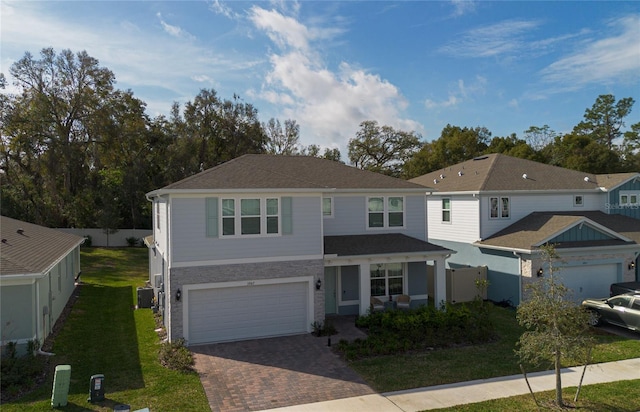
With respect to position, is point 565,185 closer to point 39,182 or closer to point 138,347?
point 138,347

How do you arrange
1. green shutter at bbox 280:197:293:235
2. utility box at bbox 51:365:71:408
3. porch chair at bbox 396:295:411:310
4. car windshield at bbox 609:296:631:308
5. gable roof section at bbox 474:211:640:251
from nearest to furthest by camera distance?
utility box at bbox 51:365:71:408, green shutter at bbox 280:197:293:235, car windshield at bbox 609:296:631:308, porch chair at bbox 396:295:411:310, gable roof section at bbox 474:211:640:251

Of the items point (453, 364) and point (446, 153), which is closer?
point (453, 364)

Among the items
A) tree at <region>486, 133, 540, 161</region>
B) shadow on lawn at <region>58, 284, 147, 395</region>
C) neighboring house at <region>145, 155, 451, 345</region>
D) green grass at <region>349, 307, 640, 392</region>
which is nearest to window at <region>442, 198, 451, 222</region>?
neighboring house at <region>145, 155, 451, 345</region>

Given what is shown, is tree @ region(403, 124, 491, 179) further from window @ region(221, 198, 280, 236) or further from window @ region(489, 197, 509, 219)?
window @ region(221, 198, 280, 236)

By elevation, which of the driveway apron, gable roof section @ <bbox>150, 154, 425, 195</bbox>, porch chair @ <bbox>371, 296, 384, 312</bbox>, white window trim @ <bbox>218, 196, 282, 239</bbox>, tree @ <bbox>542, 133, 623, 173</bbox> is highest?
tree @ <bbox>542, 133, 623, 173</bbox>

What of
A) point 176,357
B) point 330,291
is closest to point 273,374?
point 176,357

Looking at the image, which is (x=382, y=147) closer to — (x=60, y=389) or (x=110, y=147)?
(x=110, y=147)
